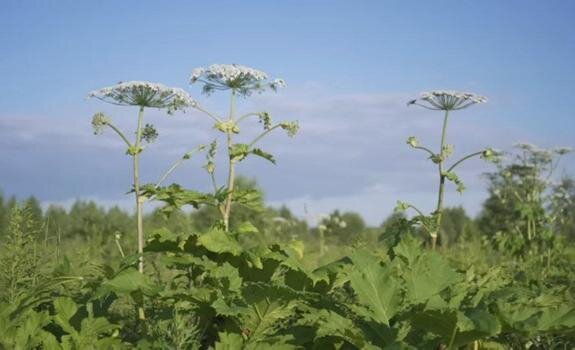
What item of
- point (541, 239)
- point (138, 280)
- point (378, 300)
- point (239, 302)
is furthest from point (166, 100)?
point (541, 239)

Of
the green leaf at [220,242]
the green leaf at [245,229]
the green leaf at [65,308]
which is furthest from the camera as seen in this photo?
the green leaf at [245,229]

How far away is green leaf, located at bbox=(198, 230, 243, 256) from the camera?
4.32m

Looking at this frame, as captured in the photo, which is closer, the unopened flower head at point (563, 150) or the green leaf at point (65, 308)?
the green leaf at point (65, 308)

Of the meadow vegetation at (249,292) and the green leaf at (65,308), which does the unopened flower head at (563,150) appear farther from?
the green leaf at (65,308)

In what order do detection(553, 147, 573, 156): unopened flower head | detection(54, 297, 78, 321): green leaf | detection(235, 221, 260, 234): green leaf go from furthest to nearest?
detection(553, 147, 573, 156): unopened flower head → detection(235, 221, 260, 234): green leaf → detection(54, 297, 78, 321): green leaf

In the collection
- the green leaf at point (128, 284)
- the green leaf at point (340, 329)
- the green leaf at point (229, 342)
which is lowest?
the green leaf at point (229, 342)

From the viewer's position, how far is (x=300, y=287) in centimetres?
431

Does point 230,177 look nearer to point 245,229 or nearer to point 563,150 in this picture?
point 245,229

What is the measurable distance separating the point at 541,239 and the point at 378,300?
317 inches

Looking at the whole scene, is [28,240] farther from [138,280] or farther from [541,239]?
[541,239]

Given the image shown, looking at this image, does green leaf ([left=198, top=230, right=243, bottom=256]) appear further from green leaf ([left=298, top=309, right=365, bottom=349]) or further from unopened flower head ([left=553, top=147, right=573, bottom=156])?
unopened flower head ([left=553, top=147, right=573, bottom=156])

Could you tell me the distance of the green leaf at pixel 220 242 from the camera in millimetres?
4316

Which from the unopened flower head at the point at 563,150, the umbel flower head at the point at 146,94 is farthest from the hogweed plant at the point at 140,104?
the unopened flower head at the point at 563,150

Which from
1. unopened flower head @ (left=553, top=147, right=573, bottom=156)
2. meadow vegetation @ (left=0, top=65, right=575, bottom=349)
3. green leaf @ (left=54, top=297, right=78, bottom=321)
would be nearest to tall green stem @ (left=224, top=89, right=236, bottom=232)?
meadow vegetation @ (left=0, top=65, right=575, bottom=349)
